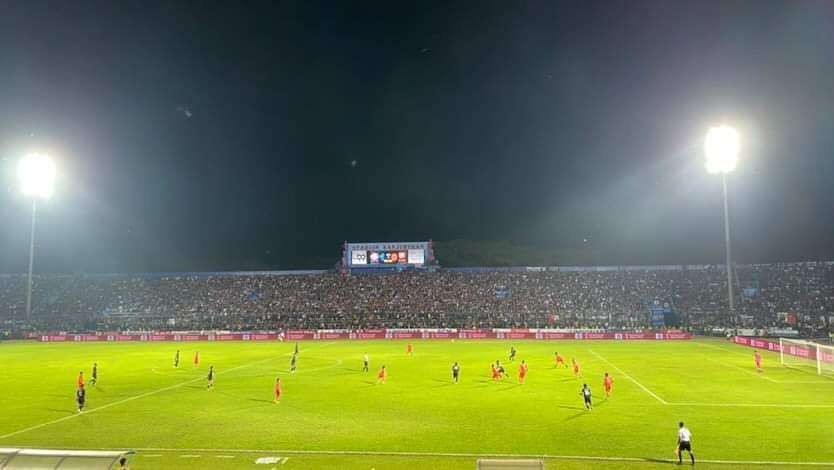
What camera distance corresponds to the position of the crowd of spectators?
92000 millimetres

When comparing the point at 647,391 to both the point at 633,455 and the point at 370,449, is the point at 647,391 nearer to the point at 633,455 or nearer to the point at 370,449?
the point at 633,455

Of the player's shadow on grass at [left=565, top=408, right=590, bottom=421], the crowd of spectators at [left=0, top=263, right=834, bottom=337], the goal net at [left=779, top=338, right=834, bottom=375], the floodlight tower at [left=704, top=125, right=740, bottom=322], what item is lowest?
the player's shadow on grass at [left=565, top=408, right=590, bottom=421]

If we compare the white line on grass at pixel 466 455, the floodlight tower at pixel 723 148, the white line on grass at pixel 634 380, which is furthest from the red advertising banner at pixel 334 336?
the white line on grass at pixel 466 455

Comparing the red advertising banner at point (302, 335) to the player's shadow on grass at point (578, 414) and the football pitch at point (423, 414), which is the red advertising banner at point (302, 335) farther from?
the player's shadow on grass at point (578, 414)

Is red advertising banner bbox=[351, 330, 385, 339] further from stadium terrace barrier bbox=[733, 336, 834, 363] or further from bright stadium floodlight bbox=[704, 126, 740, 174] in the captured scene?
bright stadium floodlight bbox=[704, 126, 740, 174]

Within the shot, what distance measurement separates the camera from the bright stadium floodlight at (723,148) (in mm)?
63297

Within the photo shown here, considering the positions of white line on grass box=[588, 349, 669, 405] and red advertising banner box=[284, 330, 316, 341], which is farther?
red advertising banner box=[284, 330, 316, 341]

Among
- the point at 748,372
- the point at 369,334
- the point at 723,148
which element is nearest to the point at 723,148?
the point at 723,148

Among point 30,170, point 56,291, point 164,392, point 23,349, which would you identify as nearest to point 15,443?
point 164,392

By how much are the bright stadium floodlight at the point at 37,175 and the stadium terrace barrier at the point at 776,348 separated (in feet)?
279

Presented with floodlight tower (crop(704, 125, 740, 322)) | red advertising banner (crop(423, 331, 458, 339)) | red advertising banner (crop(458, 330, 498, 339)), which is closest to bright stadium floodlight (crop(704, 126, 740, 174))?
floodlight tower (crop(704, 125, 740, 322))

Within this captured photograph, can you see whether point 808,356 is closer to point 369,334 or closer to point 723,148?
point 723,148

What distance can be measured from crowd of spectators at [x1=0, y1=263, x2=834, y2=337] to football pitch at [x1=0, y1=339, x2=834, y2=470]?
38.8 m

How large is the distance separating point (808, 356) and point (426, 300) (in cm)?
5857
